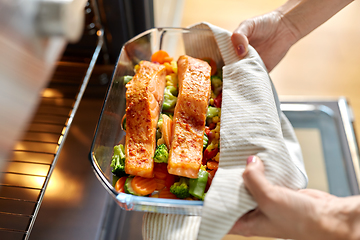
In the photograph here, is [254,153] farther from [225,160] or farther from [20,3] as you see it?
[20,3]

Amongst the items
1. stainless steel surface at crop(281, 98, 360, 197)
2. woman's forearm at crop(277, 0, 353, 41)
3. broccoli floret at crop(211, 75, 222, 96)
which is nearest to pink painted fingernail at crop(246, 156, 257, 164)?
broccoli floret at crop(211, 75, 222, 96)

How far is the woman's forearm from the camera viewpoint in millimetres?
1094

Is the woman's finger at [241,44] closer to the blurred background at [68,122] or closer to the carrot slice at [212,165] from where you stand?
Answer: the carrot slice at [212,165]

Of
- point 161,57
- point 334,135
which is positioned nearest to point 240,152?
point 161,57

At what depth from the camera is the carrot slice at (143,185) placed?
0.71 metres

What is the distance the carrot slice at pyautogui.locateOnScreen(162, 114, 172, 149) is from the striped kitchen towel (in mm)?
144

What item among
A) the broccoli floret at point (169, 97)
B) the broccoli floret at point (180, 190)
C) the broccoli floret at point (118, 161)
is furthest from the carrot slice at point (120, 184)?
the broccoli floret at point (169, 97)

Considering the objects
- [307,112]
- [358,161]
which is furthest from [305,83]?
[358,161]

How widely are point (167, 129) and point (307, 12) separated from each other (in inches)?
28.4

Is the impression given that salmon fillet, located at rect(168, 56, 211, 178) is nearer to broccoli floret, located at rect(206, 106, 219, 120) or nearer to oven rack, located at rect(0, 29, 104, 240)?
broccoli floret, located at rect(206, 106, 219, 120)

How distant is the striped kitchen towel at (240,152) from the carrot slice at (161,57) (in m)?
0.22

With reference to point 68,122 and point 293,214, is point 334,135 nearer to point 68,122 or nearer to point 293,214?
point 293,214

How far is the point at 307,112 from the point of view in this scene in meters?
1.58

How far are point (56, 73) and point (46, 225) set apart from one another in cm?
46
